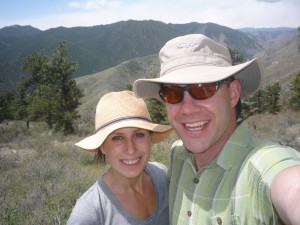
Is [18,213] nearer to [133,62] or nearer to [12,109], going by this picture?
[12,109]

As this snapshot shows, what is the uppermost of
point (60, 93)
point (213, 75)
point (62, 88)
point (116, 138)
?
point (213, 75)

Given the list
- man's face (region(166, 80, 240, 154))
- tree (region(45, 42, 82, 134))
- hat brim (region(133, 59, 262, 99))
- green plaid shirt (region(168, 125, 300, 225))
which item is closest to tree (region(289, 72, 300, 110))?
tree (region(45, 42, 82, 134))

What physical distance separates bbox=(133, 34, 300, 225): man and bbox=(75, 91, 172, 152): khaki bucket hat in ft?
0.47

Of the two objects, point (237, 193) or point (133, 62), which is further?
point (133, 62)

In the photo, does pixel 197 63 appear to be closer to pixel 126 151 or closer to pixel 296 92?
pixel 126 151

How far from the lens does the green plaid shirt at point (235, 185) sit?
157 cm

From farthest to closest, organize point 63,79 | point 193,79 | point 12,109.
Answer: point 12,109 → point 63,79 → point 193,79

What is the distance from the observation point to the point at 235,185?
68.1 inches

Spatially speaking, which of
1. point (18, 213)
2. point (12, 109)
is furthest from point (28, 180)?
point (12, 109)

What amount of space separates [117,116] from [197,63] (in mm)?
788

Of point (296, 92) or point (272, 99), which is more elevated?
point (296, 92)

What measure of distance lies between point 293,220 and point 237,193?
14.0 inches

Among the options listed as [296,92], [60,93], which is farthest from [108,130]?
[296,92]

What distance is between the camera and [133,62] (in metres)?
163
